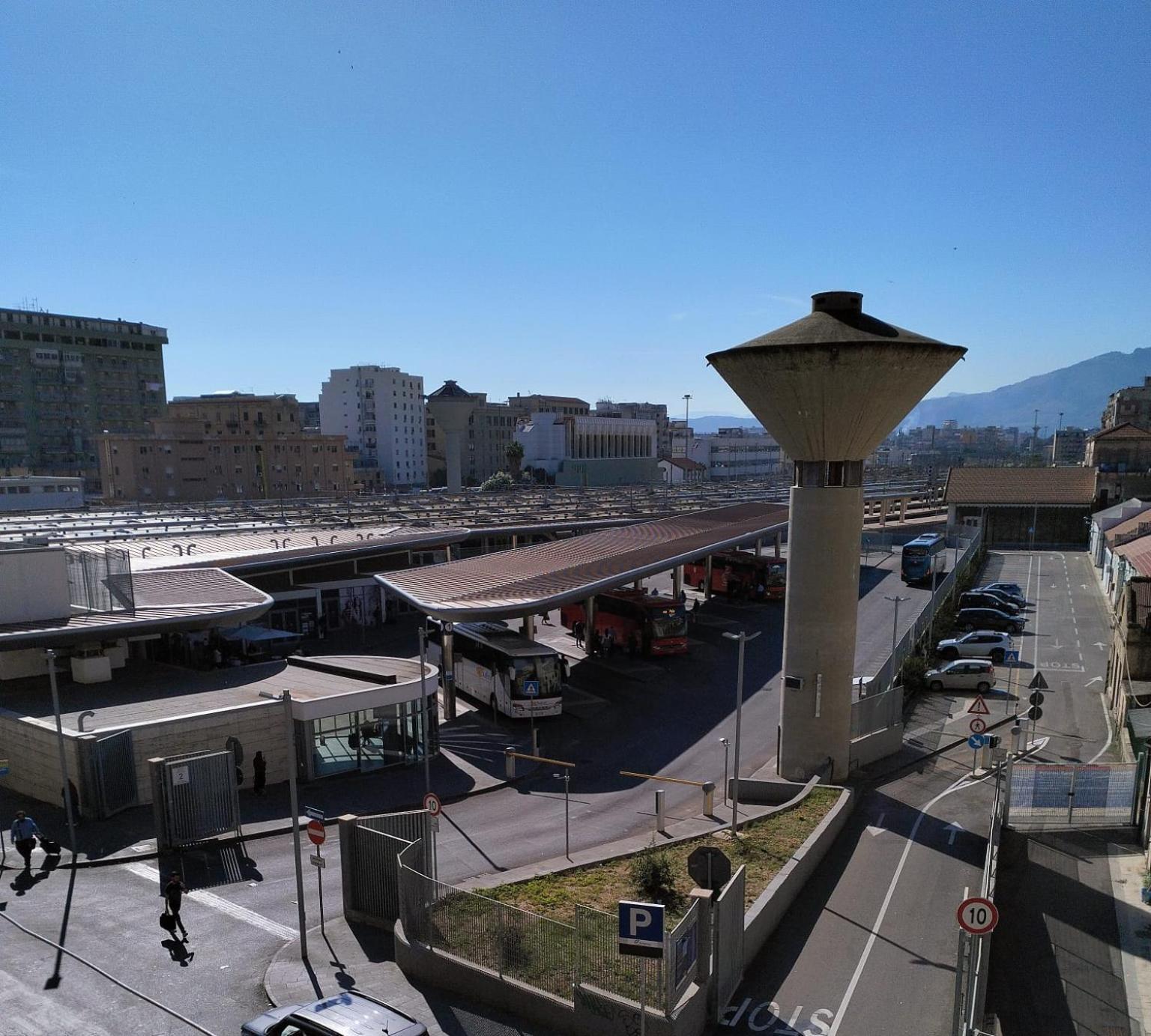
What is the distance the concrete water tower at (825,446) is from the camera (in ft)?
62.9

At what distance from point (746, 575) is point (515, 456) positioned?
321 feet

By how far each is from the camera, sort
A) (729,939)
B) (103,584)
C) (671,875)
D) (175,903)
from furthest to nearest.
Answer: (103,584) < (175,903) < (671,875) < (729,939)

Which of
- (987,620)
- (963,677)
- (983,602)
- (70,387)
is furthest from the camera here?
(70,387)

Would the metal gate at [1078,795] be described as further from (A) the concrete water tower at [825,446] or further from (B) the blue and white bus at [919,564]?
(B) the blue and white bus at [919,564]

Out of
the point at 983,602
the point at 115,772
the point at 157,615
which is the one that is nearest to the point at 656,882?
the point at 115,772

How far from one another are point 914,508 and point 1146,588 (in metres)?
76.6

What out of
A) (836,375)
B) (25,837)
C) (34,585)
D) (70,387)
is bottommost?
(25,837)

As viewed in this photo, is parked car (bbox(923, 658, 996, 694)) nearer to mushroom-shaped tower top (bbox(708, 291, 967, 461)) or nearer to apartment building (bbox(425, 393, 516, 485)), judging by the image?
mushroom-shaped tower top (bbox(708, 291, 967, 461))

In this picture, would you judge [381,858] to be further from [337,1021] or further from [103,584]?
[103,584]

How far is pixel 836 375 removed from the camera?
755 inches

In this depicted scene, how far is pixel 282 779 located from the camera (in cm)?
2208

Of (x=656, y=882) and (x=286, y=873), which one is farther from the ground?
(x=656, y=882)

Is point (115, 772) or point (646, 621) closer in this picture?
point (115, 772)

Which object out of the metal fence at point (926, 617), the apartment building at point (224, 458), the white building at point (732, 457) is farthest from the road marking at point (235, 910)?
the white building at point (732, 457)
